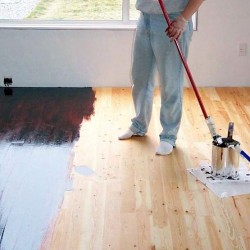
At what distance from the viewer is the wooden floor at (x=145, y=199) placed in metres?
2.22

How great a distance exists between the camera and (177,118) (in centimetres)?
310

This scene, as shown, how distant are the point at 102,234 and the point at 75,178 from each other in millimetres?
567

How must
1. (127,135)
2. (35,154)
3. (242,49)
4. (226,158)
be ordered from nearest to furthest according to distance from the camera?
1. (226,158)
2. (35,154)
3. (127,135)
4. (242,49)

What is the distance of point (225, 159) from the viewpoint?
267 centimetres

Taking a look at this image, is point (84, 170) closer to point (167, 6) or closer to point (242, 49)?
point (167, 6)

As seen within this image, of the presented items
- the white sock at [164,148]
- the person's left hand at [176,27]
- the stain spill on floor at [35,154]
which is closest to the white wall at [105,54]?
the stain spill on floor at [35,154]

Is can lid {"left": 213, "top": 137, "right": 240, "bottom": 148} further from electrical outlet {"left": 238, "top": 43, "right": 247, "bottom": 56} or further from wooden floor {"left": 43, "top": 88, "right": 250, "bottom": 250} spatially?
electrical outlet {"left": 238, "top": 43, "right": 247, "bottom": 56}

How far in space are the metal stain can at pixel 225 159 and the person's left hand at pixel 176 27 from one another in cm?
61

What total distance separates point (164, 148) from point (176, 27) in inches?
29.4

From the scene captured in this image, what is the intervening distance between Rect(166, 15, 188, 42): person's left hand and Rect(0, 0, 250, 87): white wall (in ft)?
4.88

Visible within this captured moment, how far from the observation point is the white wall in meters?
4.17

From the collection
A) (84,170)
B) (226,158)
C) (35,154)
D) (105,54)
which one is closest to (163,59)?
(226,158)

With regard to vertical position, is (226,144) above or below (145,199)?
above

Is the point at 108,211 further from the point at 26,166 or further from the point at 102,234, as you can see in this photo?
the point at 26,166
